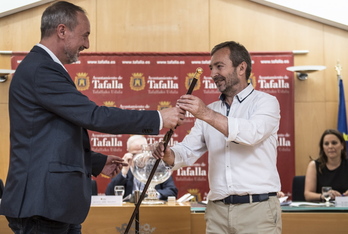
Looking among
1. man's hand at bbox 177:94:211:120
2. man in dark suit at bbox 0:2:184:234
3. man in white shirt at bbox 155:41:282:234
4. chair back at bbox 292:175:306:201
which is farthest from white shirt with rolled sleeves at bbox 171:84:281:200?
chair back at bbox 292:175:306:201

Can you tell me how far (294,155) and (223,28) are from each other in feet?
5.98

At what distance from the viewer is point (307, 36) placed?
6.88m

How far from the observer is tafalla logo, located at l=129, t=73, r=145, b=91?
22.1 feet

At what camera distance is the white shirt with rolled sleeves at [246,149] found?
268 cm

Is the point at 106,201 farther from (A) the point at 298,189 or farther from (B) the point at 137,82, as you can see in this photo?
(B) the point at 137,82

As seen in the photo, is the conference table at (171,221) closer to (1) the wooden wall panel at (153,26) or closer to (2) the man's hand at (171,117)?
(2) the man's hand at (171,117)

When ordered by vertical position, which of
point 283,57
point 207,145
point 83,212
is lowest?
point 83,212

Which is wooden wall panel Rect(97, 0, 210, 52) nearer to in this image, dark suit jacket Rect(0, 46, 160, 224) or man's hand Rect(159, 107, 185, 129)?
man's hand Rect(159, 107, 185, 129)

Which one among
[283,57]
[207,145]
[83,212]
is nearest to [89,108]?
[83,212]

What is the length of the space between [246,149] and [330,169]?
2570 mm

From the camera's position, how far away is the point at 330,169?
5141 millimetres

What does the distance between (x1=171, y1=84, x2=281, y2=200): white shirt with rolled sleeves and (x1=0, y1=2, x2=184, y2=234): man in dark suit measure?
1.78 ft

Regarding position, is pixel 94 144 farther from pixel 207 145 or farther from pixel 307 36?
pixel 207 145

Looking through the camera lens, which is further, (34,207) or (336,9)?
(336,9)
